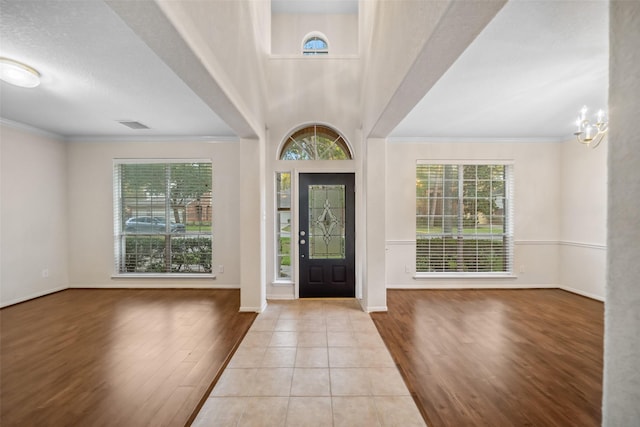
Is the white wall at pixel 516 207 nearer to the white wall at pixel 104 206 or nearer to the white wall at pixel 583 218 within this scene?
the white wall at pixel 583 218

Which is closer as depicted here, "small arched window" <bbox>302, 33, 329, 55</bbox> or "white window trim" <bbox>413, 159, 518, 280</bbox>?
"small arched window" <bbox>302, 33, 329, 55</bbox>

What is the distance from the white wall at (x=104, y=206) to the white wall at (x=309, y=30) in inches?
77.1

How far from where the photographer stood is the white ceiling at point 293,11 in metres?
2.30

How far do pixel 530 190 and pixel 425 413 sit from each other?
A: 4869mm

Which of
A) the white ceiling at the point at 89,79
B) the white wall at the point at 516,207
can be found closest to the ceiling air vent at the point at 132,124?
the white ceiling at the point at 89,79

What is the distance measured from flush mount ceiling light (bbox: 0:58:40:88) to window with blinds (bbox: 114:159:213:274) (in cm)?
249

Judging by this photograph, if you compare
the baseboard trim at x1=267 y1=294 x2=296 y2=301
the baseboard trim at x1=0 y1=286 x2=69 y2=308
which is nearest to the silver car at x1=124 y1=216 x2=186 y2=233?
the baseboard trim at x1=0 y1=286 x2=69 y2=308

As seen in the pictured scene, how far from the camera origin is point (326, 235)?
16.0 ft

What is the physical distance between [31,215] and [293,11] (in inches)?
214

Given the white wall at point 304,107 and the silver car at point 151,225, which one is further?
the silver car at point 151,225

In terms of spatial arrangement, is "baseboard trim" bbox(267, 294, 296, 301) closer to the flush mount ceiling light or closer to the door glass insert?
the door glass insert

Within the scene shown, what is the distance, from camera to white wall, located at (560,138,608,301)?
4844mm

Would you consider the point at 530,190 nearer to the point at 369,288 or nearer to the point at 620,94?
the point at 369,288

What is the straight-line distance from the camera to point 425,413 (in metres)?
2.14
